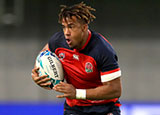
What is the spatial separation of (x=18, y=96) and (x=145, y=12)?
135 inches


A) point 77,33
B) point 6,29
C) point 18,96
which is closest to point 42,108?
point 18,96

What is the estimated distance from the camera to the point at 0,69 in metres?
8.39

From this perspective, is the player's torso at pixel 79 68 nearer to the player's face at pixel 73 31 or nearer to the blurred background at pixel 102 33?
the player's face at pixel 73 31

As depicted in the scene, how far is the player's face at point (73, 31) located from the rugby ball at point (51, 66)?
24 cm

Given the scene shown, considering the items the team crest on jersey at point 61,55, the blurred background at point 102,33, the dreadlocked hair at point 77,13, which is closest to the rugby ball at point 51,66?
the team crest on jersey at point 61,55

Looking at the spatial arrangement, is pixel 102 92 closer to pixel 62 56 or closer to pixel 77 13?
pixel 62 56

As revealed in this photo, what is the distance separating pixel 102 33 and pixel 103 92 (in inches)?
197

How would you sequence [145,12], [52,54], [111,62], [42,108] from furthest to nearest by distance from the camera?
[145,12] < [42,108] < [52,54] < [111,62]

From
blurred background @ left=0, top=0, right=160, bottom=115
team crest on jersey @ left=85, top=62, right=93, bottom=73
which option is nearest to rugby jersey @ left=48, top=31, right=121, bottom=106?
team crest on jersey @ left=85, top=62, right=93, bottom=73

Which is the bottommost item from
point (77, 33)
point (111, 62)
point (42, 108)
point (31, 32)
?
point (42, 108)

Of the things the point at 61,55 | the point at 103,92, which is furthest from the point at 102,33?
the point at 103,92

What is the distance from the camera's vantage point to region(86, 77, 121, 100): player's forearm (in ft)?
10.7

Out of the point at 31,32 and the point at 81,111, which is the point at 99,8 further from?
the point at 81,111

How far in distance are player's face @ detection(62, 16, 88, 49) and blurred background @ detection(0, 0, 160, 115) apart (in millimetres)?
4730
